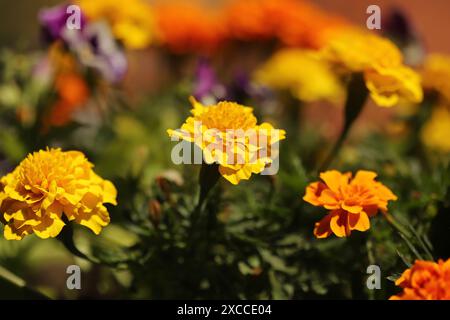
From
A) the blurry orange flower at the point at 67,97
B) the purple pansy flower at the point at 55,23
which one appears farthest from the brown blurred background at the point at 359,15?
the purple pansy flower at the point at 55,23

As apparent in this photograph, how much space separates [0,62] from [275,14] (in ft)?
1.95

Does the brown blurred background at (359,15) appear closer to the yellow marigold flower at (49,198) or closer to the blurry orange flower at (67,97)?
the blurry orange flower at (67,97)

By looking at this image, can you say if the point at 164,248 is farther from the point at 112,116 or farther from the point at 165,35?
the point at 165,35

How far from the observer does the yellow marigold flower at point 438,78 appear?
1261 millimetres

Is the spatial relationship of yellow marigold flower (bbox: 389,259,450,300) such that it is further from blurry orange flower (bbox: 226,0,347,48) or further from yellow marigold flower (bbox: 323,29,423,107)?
blurry orange flower (bbox: 226,0,347,48)

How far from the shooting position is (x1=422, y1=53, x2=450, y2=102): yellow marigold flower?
1261 mm

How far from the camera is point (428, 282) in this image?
0.68m

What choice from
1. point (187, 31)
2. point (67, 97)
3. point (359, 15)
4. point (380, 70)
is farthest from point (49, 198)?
point (359, 15)

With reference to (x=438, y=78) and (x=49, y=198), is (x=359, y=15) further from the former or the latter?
(x=49, y=198)

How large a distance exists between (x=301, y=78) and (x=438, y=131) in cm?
29

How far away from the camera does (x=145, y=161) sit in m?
1.13

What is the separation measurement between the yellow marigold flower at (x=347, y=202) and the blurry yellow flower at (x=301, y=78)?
61 cm

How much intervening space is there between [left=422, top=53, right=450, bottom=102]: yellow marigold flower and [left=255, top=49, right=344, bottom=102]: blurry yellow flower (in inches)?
7.4

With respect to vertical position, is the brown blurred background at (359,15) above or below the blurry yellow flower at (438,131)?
above
